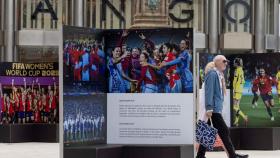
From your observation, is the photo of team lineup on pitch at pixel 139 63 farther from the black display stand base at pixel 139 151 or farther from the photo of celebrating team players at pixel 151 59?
the black display stand base at pixel 139 151

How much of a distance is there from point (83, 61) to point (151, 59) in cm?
105

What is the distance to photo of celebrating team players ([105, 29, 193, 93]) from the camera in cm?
1002

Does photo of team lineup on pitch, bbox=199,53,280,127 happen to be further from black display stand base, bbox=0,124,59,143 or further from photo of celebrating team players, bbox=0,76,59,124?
black display stand base, bbox=0,124,59,143

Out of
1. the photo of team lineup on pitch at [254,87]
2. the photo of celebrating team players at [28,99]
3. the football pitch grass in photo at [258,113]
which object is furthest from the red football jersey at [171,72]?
the photo of celebrating team players at [28,99]

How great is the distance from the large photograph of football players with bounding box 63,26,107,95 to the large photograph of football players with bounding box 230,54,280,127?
4741 millimetres

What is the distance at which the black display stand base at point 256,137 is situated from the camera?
14.5 metres

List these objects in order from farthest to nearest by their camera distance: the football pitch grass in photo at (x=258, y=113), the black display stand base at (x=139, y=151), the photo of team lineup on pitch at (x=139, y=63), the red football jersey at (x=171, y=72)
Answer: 1. the football pitch grass in photo at (x=258, y=113)
2. the red football jersey at (x=171, y=72)
3. the photo of team lineup on pitch at (x=139, y=63)
4. the black display stand base at (x=139, y=151)

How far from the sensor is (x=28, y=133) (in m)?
18.1

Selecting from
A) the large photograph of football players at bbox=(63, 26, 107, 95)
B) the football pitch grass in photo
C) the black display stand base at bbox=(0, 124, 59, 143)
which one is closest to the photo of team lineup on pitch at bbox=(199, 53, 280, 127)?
the football pitch grass in photo

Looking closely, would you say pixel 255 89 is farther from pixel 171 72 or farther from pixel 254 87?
pixel 171 72

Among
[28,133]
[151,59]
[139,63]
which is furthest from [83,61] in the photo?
[28,133]

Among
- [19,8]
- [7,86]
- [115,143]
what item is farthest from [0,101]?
[19,8]

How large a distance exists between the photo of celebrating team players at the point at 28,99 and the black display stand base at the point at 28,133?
6.6 inches

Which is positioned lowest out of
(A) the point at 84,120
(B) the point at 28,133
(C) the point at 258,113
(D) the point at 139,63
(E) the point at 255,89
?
(B) the point at 28,133
